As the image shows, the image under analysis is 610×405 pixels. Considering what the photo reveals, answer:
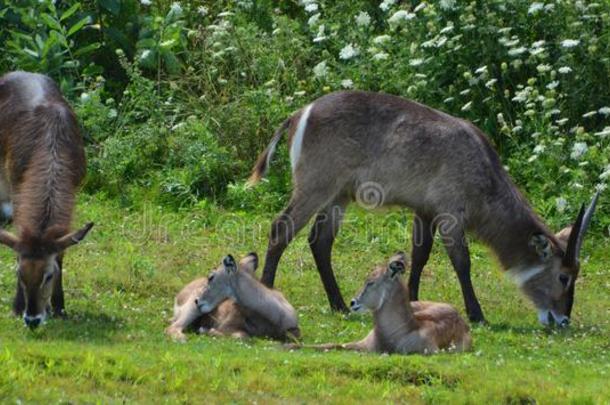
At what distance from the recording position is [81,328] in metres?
8.62

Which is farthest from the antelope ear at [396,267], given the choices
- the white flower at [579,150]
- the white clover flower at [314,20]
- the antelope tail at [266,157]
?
the white clover flower at [314,20]

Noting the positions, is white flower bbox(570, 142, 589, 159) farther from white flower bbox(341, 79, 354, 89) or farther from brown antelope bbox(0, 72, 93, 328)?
brown antelope bbox(0, 72, 93, 328)

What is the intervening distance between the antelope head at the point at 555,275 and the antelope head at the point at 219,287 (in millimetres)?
2202

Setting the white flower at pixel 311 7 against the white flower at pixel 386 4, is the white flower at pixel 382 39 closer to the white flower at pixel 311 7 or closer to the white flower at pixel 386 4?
the white flower at pixel 386 4

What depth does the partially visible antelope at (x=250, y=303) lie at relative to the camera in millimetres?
8891

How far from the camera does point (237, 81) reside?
13695mm

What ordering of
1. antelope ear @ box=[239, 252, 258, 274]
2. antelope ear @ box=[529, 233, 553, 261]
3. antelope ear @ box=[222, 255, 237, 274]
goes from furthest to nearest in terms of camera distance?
antelope ear @ box=[529, 233, 553, 261] < antelope ear @ box=[239, 252, 258, 274] < antelope ear @ box=[222, 255, 237, 274]

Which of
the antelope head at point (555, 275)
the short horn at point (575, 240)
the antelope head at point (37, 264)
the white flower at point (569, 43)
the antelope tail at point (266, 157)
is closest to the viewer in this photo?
the antelope head at point (37, 264)

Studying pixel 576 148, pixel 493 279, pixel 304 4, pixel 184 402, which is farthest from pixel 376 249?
Answer: pixel 184 402

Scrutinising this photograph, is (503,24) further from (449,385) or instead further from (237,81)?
(449,385)

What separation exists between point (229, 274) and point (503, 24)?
4.99 metres

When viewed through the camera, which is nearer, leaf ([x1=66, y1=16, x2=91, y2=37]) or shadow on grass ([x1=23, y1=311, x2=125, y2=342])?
shadow on grass ([x1=23, y1=311, x2=125, y2=342])

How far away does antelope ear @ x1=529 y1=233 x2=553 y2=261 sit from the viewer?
32.9 ft

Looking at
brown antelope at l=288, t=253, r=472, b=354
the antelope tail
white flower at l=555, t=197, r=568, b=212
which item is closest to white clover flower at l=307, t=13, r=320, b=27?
white flower at l=555, t=197, r=568, b=212
